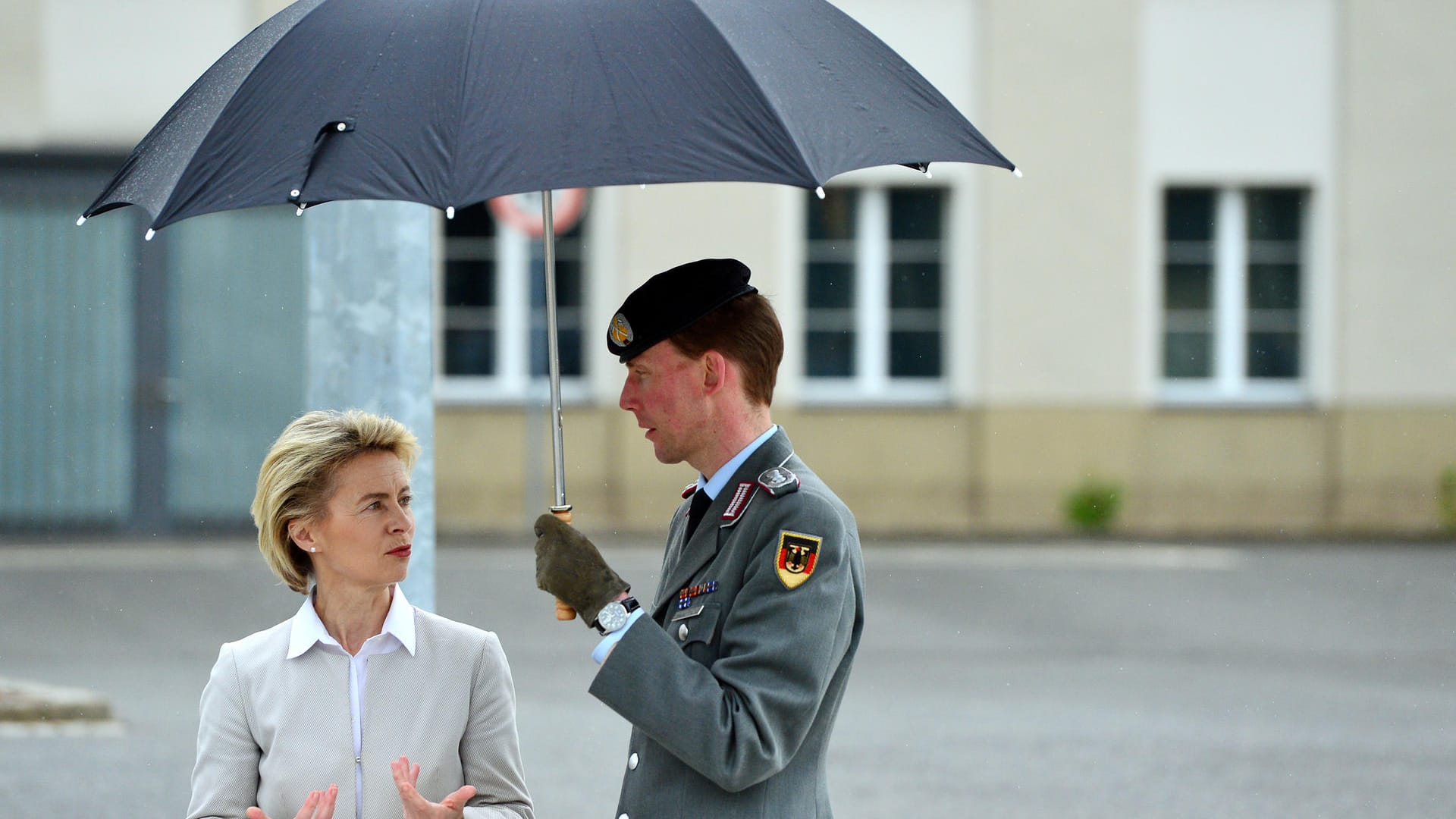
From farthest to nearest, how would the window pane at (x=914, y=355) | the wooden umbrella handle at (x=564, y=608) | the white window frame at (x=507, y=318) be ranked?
1. the window pane at (x=914, y=355)
2. the white window frame at (x=507, y=318)
3. the wooden umbrella handle at (x=564, y=608)

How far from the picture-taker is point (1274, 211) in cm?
1728

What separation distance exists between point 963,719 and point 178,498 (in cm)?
960

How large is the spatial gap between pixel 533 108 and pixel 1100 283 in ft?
47.7

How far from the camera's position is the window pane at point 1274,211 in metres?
17.3

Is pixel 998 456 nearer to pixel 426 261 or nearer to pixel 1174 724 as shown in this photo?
pixel 1174 724

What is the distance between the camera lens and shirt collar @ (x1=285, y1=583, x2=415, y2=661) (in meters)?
3.14

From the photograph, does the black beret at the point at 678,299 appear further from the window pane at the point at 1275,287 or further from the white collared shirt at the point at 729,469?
the window pane at the point at 1275,287

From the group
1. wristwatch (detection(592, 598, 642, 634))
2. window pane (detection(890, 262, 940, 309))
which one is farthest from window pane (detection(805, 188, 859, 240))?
wristwatch (detection(592, 598, 642, 634))

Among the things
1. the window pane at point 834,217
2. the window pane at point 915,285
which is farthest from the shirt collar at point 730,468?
the window pane at point 915,285

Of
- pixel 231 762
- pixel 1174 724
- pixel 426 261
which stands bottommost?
pixel 1174 724

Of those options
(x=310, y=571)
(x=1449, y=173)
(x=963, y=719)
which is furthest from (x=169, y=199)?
(x=1449, y=173)

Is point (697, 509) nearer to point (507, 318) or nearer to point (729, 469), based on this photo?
point (729, 469)

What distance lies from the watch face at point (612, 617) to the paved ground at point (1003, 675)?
4243mm

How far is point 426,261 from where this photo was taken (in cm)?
443
